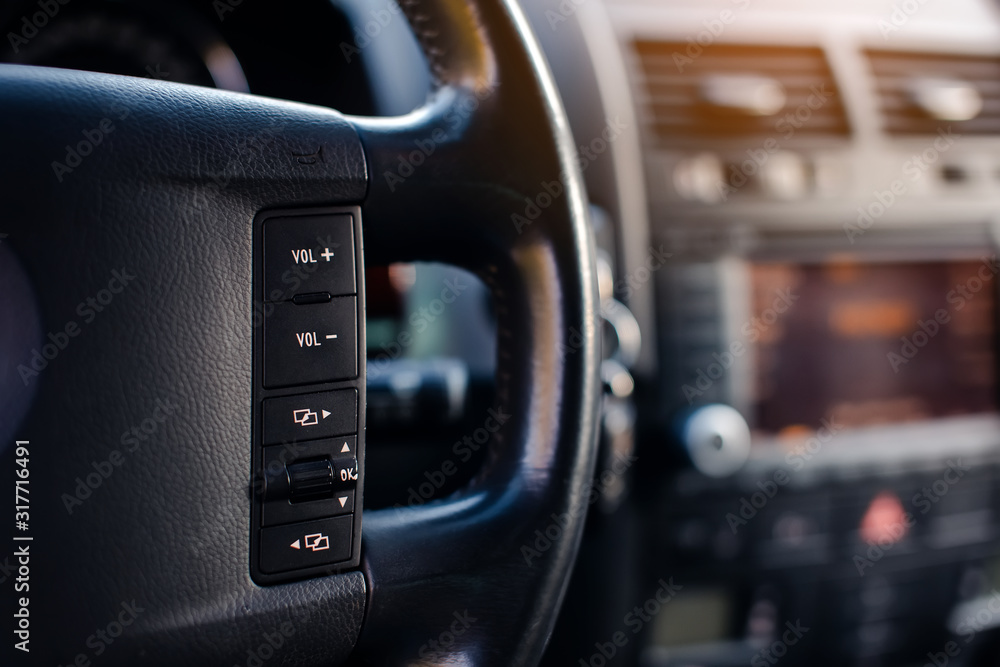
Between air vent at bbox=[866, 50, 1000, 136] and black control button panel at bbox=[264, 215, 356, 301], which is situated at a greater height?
black control button panel at bbox=[264, 215, 356, 301]

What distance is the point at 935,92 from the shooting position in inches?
61.0

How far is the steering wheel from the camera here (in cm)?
50

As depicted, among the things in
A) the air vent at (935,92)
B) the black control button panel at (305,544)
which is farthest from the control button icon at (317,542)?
the air vent at (935,92)

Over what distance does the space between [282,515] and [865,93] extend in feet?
4.18

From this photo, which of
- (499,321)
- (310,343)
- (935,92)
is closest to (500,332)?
(499,321)

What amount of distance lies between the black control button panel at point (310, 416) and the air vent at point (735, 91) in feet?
2.90

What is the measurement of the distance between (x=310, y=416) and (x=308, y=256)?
0.09 metres

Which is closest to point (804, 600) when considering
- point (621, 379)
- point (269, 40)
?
point (621, 379)

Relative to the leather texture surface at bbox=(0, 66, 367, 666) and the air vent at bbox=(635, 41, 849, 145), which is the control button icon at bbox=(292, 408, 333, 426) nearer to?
the leather texture surface at bbox=(0, 66, 367, 666)

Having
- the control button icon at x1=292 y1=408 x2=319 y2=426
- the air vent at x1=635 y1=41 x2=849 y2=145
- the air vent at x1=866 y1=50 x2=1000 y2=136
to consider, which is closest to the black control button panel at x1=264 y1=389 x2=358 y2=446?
the control button icon at x1=292 y1=408 x2=319 y2=426

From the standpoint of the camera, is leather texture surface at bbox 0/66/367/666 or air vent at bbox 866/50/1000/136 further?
air vent at bbox 866/50/1000/136

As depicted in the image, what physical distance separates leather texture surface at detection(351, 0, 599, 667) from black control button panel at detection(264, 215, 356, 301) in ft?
0.09

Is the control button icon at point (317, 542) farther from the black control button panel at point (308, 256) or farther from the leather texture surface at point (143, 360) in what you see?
the black control button panel at point (308, 256)

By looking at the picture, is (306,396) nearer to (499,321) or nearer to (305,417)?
(305,417)
